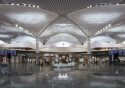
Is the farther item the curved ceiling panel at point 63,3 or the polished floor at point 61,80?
the curved ceiling panel at point 63,3

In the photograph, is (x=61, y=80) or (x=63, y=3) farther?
(x=63, y=3)

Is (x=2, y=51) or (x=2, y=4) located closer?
(x=2, y=4)

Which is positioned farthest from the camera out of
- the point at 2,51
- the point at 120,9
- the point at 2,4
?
the point at 2,51

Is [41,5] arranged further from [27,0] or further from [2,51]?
[2,51]

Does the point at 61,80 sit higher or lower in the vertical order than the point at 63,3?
lower

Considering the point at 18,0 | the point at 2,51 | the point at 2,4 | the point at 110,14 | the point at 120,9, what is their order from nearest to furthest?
the point at 18,0 < the point at 2,4 < the point at 120,9 < the point at 110,14 < the point at 2,51

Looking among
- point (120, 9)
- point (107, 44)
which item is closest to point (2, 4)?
point (120, 9)

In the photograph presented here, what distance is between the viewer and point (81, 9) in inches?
895

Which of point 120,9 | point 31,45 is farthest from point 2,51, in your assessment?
point 120,9

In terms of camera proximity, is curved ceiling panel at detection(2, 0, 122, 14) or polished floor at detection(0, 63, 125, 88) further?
curved ceiling panel at detection(2, 0, 122, 14)

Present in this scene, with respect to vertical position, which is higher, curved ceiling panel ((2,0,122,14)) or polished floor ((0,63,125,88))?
curved ceiling panel ((2,0,122,14))

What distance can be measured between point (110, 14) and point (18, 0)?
14.0 meters

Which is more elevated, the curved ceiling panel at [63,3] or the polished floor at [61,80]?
the curved ceiling panel at [63,3]

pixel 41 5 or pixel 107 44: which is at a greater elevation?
pixel 41 5
